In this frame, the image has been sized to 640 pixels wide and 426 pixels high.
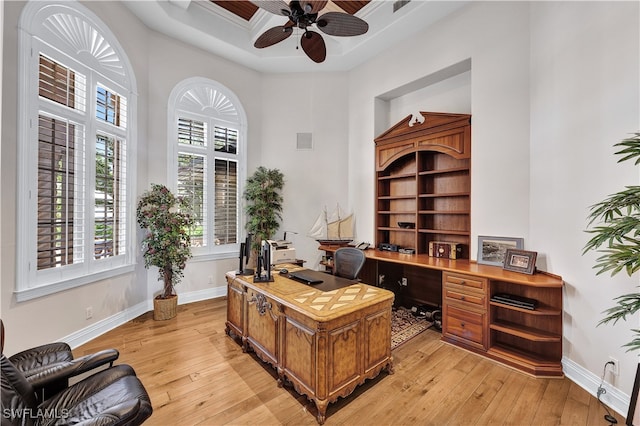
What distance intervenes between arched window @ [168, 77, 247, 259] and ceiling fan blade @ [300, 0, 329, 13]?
2.90 meters

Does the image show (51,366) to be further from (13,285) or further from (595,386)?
(595,386)

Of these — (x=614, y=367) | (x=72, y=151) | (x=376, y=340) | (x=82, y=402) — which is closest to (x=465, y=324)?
(x=614, y=367)

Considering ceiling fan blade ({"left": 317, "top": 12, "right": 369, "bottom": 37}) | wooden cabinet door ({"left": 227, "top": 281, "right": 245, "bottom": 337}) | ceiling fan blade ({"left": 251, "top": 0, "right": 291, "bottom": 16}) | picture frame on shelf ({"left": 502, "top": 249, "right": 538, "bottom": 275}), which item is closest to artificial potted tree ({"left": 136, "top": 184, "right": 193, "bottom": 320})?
wooden cabinet door ({"left": 227, "top": 281, "right": 245, "bottom": 337})

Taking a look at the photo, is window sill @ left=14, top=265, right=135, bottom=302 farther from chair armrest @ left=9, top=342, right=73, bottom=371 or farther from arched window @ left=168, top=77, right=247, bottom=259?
arched window @ left=168, top=77, right=247, bottom=259

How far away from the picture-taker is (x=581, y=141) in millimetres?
2352

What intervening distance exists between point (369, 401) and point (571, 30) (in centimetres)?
378

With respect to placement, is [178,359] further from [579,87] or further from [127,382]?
[579,87]

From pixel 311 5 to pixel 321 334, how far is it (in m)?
2.78

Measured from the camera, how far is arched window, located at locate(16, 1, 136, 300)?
2.49m

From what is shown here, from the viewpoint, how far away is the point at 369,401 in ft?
6.88

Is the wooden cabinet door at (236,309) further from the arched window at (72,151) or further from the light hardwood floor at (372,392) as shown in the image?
the arched window at (72,151)

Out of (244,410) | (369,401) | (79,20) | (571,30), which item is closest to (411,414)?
(369,401)

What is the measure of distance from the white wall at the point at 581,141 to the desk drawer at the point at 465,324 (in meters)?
0.69

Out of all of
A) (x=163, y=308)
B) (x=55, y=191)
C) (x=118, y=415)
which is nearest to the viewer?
(x=118, y=415)
